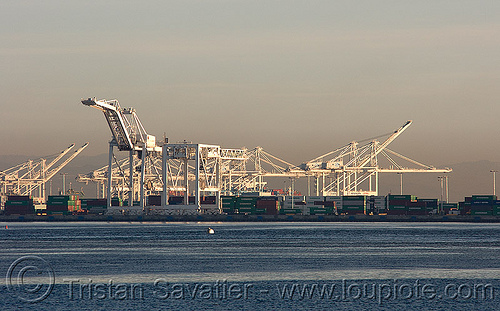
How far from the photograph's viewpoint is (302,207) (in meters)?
173

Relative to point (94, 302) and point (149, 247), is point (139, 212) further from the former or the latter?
point (94, 302)

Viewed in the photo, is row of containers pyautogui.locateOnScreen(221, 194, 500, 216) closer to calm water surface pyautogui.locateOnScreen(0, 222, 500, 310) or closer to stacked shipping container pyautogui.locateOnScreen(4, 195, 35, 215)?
stacked shipping container pyautogui.locateOnScreen(4, 195, 35, 215)

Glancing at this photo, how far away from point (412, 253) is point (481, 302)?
2792cm

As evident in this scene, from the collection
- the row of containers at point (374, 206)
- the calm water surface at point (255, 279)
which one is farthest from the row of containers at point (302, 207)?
the calm water surface at point (255, 279)

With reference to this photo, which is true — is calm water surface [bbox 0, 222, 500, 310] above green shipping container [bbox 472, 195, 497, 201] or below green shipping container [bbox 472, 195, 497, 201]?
below

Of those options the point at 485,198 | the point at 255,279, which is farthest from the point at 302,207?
the point at 255,279

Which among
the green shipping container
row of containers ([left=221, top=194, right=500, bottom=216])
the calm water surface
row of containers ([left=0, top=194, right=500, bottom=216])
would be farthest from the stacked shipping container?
the calm water surface

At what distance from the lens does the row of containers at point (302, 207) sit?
151375 mm

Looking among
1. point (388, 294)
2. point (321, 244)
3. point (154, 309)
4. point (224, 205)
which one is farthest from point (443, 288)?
point (224, 205)

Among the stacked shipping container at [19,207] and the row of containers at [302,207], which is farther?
the stacked shipping container at [19,207]

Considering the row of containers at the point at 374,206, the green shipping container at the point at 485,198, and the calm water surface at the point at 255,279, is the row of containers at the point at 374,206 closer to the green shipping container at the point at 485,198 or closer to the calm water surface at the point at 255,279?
the green shipping container at the point at 485,198

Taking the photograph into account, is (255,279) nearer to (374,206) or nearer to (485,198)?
(485,198)

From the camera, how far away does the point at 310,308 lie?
116 ft

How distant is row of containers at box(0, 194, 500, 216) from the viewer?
5960 inches
